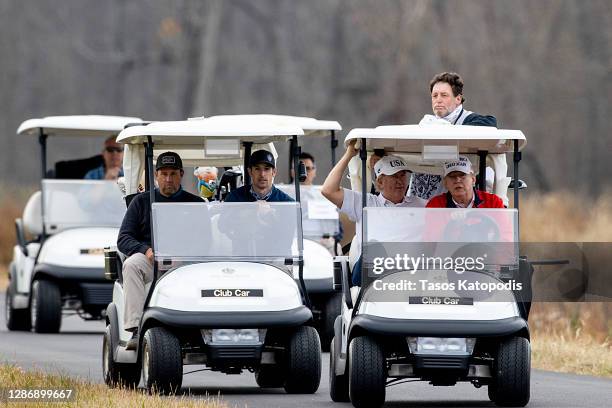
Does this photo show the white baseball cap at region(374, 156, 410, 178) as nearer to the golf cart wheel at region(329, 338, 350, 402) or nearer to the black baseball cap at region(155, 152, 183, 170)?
the golf cart wheel at region(329, 338, 350, 402)

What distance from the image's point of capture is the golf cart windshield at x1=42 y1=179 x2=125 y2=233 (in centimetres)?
2000

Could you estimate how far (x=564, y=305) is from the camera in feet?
67.7

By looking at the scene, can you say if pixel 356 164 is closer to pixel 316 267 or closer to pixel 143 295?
pixel 143 295

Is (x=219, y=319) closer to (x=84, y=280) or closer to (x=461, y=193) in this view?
(x=461, y=193)

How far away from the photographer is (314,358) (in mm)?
12547

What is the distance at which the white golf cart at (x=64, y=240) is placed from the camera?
63.1 ft

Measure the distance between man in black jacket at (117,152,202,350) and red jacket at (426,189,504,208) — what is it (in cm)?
197

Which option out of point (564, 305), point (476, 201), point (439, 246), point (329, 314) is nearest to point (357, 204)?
point (439, 246)

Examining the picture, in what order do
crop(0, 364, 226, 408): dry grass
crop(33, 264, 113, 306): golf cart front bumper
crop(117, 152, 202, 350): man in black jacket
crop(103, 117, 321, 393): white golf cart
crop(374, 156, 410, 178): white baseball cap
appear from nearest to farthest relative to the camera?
crop(0, 364, 226, 408): dry grass, crop(103, 117, 321, 393): white golf cart, crop(374, 156, 410, 178): white baseball cap, crop(117, 152, 202, 350): man in black jacket, crop(33, 264, 113, 306): golf cart front bumper

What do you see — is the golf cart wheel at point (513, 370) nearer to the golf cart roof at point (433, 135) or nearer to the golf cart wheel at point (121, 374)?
the golf cart roof at point (433, 135)

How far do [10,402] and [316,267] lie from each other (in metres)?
6.45

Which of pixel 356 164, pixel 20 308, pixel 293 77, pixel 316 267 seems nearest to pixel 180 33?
pixel 293 77

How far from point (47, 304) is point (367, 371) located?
854 centimetres

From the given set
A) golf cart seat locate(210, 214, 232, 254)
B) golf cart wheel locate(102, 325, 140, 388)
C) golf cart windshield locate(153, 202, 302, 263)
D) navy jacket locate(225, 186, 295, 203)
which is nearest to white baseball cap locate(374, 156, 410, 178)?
golf cart windshield locate(153, 202, 302, 263)
